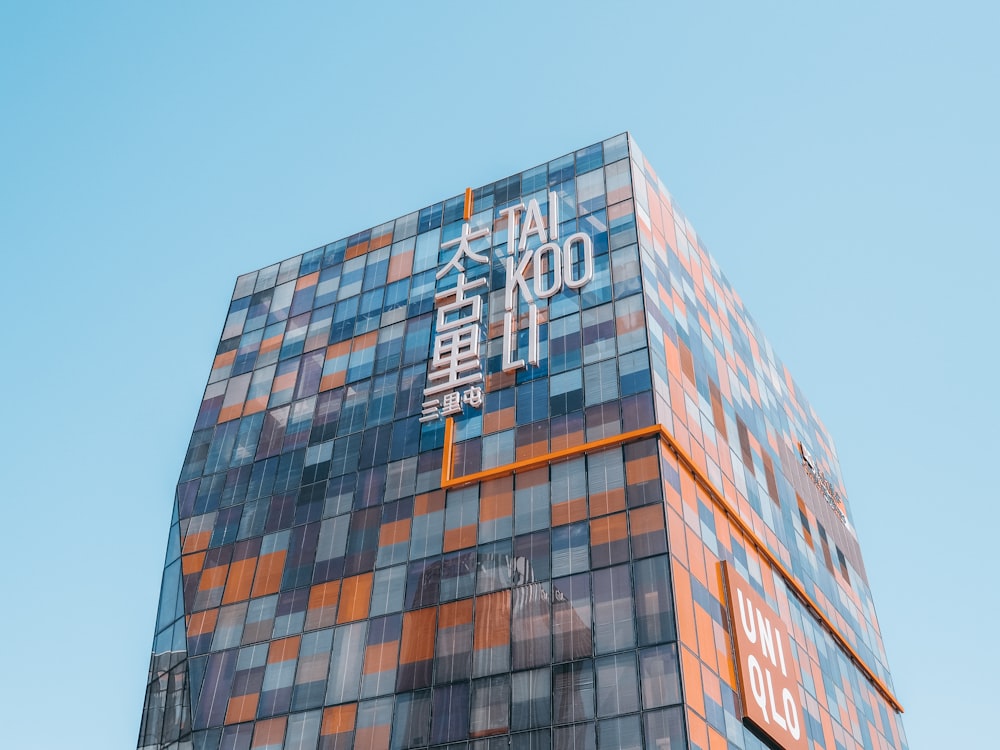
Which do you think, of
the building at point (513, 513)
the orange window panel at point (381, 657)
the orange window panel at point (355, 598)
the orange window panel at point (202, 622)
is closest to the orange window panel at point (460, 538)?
the building at point (513, 513)

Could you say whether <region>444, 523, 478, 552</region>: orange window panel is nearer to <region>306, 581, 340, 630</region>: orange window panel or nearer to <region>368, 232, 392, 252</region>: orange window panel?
<region>306, 581, 340, 630</region>: orange window panel

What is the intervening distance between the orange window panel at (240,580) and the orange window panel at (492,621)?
1599cm

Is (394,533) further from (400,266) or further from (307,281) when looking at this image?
(307,281)

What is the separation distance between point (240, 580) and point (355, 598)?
353 inches

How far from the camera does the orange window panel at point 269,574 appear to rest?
60625mm

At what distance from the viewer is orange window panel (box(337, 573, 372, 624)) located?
185ft

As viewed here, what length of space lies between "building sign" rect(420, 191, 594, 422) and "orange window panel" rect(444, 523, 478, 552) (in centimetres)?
775

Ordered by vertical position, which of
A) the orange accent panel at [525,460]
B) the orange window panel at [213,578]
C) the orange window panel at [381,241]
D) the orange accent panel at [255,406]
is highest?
the orange window panel at [381,241]

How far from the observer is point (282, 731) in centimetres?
5438

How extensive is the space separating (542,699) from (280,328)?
3856cm

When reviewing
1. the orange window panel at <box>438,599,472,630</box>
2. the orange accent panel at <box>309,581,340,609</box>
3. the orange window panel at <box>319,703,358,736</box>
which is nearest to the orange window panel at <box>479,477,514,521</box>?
the orange window panel at <box>438,599,472,630</box>

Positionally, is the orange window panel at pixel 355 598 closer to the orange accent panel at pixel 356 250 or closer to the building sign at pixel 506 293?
the building sign at pixel 506 293

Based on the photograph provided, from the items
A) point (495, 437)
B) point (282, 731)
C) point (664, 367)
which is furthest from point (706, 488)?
point (282, 731)

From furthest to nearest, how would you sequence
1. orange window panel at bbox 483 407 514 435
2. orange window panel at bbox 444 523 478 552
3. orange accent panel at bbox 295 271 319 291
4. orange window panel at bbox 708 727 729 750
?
orange accent panel at bbox 295 271 319 291
orange window panel at bbox 483 407 514 435
orange window panel at bbox 444 523 478 552
orange window panel at bbox 708 727 729 750
